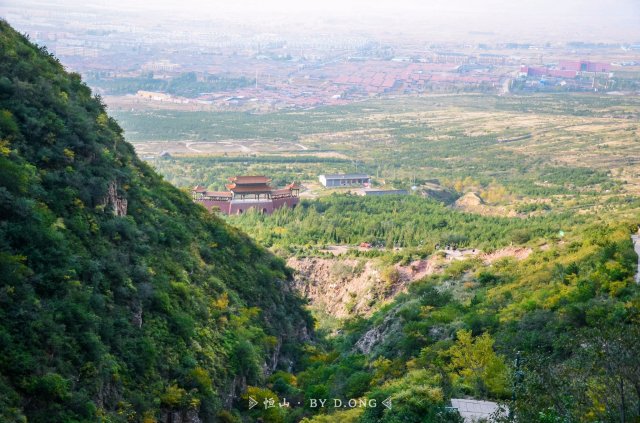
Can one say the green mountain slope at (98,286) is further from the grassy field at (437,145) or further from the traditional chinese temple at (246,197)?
the grassy field at (437,145)

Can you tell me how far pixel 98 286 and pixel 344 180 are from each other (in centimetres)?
5227

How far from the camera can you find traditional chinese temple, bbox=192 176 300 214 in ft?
182

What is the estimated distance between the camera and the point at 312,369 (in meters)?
27.2

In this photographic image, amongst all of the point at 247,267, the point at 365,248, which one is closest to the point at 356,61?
the point at 365,248

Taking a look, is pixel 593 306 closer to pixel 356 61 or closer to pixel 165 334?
pixel 165 334

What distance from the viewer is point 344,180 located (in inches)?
2773

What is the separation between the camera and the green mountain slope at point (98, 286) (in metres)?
15.5

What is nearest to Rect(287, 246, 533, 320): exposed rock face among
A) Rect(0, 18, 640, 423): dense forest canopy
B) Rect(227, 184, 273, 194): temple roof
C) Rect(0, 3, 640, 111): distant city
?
Rect(0, 18, 640, 423): dense forest canopy

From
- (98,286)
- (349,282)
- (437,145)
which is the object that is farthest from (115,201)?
(437,145)

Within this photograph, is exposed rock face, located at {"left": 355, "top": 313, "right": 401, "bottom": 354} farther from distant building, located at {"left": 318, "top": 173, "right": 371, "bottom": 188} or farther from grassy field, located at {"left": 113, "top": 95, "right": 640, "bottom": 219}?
distant building, located at {"left": 318, "top": 173, "right": 371, "bottom": 188}

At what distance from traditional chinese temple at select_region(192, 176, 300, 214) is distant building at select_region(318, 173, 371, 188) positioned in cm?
1263

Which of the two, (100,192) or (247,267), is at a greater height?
(100,192)

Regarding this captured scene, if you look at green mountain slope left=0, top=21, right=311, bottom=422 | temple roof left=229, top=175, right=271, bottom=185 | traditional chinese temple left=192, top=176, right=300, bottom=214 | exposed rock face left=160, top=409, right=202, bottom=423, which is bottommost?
traditional chinese temple left=192, top=176, right=300, bottom=214

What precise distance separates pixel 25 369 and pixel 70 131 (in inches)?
352
